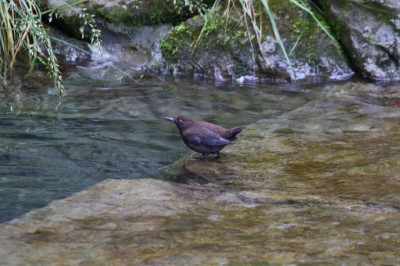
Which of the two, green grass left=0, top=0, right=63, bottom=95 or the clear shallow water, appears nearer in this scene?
the clear shallow water

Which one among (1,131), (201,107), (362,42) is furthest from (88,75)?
(362,42)

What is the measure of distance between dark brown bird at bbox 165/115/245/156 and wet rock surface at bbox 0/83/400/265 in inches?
3.9

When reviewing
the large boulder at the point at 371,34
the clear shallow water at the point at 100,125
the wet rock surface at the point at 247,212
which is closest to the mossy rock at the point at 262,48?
the large boulder at the point at 371,34

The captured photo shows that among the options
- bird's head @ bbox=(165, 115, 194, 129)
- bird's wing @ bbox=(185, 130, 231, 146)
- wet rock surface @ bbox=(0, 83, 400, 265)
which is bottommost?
wet rock surface @ bbox=(0, 83, 400, 265)

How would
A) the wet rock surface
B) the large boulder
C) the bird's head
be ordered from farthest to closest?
the large boulder, the bird's head, the wet rock surface

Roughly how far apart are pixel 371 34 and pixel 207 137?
4165mm

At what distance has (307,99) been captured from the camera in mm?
7457

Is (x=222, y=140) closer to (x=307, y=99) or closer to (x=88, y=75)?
(x=307, y=99)

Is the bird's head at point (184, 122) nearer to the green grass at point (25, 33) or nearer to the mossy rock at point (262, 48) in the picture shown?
the green grass at point (25, 33)

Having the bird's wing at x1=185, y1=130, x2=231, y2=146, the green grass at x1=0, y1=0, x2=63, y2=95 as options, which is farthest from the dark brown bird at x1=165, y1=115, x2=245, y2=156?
the green grass at x1=0, y1=0, x2=63, y2=95

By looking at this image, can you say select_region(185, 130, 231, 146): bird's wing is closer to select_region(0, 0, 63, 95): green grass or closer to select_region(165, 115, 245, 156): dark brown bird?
select_region(165, 115, 245, 156): dark brown bird

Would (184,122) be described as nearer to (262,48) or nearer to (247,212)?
(247,212)

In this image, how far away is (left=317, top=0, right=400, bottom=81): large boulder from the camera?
27.7 ft

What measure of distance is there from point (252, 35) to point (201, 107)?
1862mm
